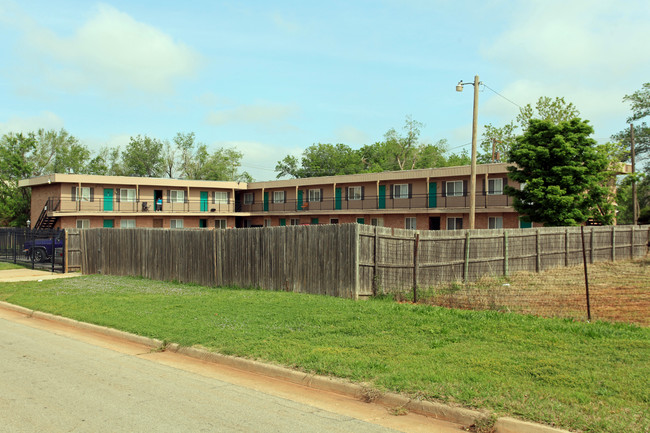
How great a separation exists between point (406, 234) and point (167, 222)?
3655 centimetres

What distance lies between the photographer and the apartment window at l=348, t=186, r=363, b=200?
145ft

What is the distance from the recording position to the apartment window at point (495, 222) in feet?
117

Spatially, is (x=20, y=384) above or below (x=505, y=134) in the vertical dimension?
below

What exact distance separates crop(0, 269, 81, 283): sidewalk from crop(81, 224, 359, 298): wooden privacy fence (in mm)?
2409

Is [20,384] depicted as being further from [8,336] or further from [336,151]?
[336,151]

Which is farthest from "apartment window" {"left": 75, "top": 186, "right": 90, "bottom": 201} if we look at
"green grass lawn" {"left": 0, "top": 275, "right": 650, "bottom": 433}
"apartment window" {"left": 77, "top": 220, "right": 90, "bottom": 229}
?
"green grass lawn" {"left": 0, "top": 275, "right": 650, "bottom": 433}

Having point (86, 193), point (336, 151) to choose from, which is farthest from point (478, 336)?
point (336, 151)

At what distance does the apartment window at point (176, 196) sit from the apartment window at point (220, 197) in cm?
309

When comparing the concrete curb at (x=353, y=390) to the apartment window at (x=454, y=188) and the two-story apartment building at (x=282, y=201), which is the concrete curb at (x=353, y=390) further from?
the apartment window at (x=454, y=188)

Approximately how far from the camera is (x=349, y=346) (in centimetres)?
918

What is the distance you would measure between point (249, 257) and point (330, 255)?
338cm

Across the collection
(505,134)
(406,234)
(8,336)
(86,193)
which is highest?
(505,134)

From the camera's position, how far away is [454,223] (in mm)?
38125

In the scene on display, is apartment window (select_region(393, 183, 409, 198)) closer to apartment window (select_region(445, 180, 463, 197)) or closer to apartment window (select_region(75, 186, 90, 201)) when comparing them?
apartment window (select_region(445, 180, 463, 197))
